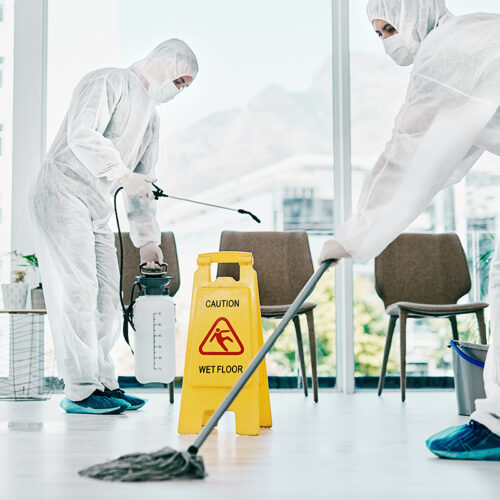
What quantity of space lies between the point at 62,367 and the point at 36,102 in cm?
171

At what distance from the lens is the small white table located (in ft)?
11.3

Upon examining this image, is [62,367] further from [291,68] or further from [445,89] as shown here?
[291,68]

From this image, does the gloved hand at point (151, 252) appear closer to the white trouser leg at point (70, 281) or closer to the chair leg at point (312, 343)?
the white trouser leg at point (70, 281)

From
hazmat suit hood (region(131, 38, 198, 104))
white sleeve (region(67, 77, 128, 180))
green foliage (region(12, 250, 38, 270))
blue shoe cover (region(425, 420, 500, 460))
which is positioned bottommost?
blue shoe cover (region(425, 420, 500, 460))

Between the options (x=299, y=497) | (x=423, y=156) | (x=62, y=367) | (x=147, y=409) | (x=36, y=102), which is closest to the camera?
(x=299, y=497)

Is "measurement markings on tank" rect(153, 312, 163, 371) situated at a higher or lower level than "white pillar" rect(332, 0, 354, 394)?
lower

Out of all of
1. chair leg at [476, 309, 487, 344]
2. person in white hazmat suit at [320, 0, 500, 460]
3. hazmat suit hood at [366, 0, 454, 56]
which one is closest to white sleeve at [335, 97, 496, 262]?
person in white hazmat suit at [320, 0, 500, 460]

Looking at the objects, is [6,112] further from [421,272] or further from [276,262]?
[421,272]

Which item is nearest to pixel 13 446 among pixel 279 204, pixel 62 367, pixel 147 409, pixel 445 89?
Result: pixel 62 367

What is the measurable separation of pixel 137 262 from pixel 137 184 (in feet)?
2.95

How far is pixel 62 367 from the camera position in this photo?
103 inches

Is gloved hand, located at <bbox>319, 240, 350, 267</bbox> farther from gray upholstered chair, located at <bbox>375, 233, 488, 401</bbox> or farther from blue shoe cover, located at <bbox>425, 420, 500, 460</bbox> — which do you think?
gray upholstered chair, located at <bbox>375, 233, 488, 401</bbox>

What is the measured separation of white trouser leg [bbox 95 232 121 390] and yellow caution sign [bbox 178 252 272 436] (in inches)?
27.8

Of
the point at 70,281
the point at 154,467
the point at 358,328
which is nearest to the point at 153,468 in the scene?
the point at 154,467
